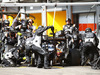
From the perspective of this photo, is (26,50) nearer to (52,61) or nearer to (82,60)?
(52,61)

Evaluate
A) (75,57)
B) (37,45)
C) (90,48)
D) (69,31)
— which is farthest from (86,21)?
(37,45)

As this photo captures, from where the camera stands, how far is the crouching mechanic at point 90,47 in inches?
442

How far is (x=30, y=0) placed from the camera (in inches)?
906

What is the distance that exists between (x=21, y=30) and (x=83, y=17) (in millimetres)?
7958

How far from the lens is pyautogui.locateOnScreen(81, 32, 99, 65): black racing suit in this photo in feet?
36.8

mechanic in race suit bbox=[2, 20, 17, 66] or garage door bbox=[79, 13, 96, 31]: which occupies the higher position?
garage door bbox=[79, 13, 96, 31]

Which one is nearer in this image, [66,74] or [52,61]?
[66,74]

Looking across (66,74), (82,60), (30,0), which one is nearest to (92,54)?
(82,60)

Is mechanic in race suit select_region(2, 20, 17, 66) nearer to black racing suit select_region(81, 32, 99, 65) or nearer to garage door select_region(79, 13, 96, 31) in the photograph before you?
black racing suit select_region(81, 32, 99, 65)

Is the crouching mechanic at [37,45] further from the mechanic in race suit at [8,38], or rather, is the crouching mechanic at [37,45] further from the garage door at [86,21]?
the garage door at [86,21]

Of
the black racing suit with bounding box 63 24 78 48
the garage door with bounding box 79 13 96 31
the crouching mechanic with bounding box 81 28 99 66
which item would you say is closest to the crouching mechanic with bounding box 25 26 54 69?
the crouching mechanic with bounding box 81 28 99 66

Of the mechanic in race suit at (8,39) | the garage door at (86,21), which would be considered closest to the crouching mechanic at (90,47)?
the mechanic in race suit at (8,39)

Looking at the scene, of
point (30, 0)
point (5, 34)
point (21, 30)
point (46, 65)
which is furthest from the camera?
point (30, 0)

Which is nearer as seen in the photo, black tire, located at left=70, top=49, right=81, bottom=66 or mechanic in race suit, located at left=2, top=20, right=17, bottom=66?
black tire, located at left=70, top=49, right=81, bottom=66
